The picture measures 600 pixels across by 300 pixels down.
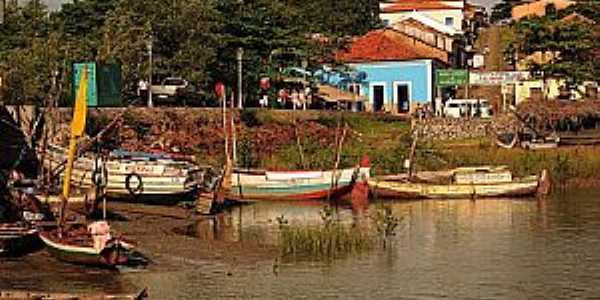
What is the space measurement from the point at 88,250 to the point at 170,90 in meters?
27.6

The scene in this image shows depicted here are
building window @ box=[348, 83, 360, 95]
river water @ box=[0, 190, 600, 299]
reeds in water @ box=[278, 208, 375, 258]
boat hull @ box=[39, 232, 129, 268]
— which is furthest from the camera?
building window @ box=[348, 83, 360, 95]

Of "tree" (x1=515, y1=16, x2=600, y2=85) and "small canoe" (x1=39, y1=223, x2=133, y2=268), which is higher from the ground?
"tree" (x1=515, y1=16, x2=600, y2=85)

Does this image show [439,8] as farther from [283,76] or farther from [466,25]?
[283,76]

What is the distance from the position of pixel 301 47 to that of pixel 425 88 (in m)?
9.30

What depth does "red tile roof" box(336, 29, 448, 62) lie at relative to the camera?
64.2 meters

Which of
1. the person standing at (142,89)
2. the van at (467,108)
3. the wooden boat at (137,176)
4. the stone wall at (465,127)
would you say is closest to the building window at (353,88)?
the van at (467,108)

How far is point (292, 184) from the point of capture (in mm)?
42469

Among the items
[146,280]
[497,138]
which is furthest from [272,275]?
[497,138]

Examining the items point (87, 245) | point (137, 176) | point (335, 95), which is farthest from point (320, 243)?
point (335, 95)

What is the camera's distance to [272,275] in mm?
25156

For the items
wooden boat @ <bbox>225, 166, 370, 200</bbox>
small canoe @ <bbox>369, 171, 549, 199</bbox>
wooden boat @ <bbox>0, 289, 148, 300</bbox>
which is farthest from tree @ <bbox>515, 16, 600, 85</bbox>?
wooden boat @ <bbox>0, 289, 148, 300</bbox>

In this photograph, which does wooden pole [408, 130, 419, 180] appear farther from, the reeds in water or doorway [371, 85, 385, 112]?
doorway [371, 85, 385, 112]

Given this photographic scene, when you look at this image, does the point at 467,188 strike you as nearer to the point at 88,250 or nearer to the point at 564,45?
the point at 564,45

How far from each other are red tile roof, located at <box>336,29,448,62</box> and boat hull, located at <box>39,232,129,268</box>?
41425 mm
